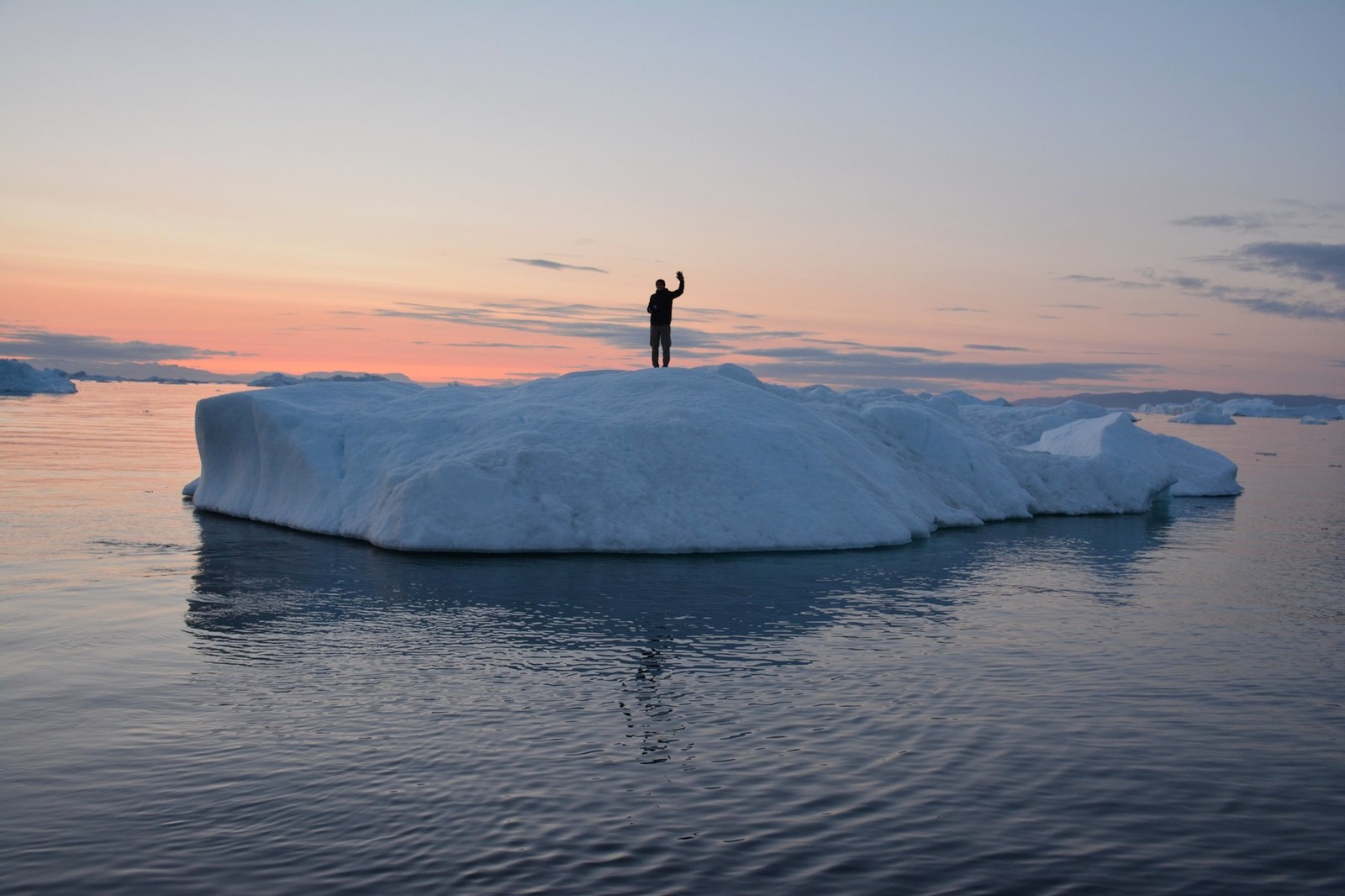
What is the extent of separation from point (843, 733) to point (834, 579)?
28.2 ft

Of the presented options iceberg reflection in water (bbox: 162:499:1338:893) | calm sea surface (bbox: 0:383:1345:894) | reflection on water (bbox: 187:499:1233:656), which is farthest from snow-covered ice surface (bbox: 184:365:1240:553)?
iceberg reflection in water (bbox: 162:499:1338:893)

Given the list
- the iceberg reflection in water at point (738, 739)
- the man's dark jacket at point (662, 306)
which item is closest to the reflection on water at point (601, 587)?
the iceberg reflection in water at point (738, 739)

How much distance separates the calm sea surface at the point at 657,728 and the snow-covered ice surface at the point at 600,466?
5.17ft

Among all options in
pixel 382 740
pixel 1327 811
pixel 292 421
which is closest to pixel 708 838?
pixel 382 740

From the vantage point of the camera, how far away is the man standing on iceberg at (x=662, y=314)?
26.7 metres

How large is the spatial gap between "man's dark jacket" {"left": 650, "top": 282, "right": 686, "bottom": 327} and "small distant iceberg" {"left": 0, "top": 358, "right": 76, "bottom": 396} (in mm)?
119474

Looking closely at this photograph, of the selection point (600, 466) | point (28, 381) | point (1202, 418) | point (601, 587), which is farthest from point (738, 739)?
point (28, 381)

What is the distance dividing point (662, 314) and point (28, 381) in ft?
430

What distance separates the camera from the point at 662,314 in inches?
1078

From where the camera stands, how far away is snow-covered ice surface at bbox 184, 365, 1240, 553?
68.8ft

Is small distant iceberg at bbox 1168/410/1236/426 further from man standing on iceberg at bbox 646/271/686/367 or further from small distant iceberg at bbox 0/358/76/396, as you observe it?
small distant iceberg at bbox 0/358/76/396

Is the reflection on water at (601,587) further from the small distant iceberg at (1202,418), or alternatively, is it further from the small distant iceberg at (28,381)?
the small distant iceberg at (28,381)

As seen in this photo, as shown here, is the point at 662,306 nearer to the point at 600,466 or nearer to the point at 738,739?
the point at 600,466

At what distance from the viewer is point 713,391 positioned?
25.7 metres
